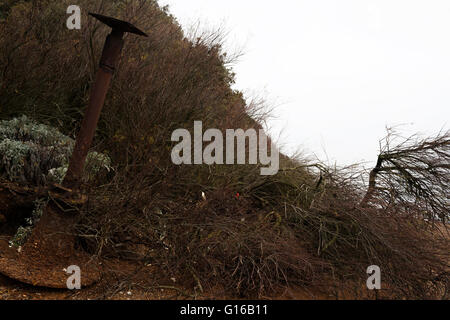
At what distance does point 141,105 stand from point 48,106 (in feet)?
5.58

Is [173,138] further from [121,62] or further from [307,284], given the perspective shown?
[307,284]

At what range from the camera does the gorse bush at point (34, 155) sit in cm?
443

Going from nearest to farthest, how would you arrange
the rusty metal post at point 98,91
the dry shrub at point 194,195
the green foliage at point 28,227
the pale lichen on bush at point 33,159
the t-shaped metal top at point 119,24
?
the t-shaped metal top at point 119,24 < the rusty metal post at point 98,91 < the green foliage at point 28,227 < the dry shrub at point 194,195 < the pale lichen on bush at point 33,159

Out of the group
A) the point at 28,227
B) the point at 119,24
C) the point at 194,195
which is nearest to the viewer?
the point at 119,24

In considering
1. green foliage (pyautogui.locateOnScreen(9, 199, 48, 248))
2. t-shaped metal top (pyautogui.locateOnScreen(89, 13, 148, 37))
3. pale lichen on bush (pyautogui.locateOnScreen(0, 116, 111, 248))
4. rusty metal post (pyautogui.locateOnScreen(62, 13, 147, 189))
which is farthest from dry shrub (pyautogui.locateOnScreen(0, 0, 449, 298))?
t-shaped metal top (pyautogui.locateOnScreen(89, 13, 148, 37))

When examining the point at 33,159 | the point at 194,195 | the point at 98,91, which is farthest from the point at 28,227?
the point at 194,195

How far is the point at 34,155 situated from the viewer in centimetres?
454

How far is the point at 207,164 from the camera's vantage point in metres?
6.13

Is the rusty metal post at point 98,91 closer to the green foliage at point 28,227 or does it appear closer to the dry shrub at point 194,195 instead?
the dry shrub at point 194,195

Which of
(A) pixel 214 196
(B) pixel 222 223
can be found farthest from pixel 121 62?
(B) pixel 222 223

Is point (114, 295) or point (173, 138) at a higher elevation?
point (173, 138)

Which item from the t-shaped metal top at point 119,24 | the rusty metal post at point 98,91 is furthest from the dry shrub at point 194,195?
the t-shaped metal top at point 119,24

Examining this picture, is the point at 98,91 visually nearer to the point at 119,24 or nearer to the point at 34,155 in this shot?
the point at 119,24
